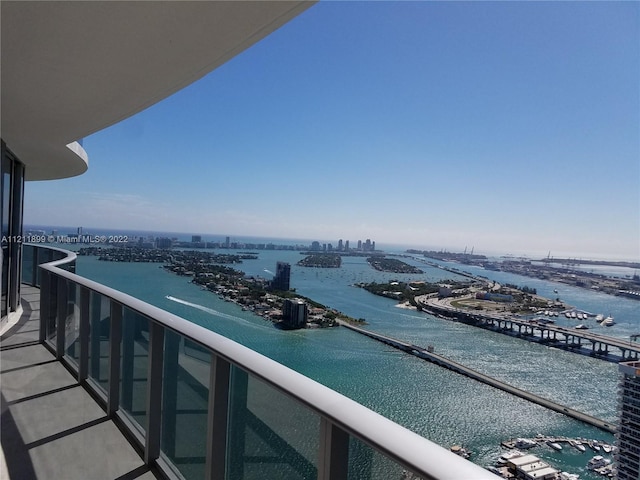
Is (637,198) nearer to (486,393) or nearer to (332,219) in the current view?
(486,393)

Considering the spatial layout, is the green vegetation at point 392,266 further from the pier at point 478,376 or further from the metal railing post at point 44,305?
the metal railing post at point 44,305

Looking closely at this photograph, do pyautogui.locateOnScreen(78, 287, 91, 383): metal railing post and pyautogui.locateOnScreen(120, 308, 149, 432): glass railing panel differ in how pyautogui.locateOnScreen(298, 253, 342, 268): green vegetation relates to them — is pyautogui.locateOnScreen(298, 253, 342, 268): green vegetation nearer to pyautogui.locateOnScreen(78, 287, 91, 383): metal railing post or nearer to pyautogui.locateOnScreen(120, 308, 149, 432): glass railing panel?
pyautogui.locateOnScreen(78, 287, 91, 383): metal railing post

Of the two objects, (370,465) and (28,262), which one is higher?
(370,465)

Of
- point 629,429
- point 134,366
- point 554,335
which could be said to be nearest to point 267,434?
point 134,366

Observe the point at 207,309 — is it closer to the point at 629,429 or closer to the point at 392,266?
the point at 629,429

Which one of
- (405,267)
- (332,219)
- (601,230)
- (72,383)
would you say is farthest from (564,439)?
(332,219)

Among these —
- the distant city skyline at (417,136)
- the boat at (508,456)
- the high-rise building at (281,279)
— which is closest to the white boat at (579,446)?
the boat at (508,456)

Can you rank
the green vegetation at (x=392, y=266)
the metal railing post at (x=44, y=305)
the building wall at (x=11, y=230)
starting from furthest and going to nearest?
the green vegetation at (x=392, y=266) < the building wall at (x=11, y=230) < the metal railing post at (x=44, y=305)
